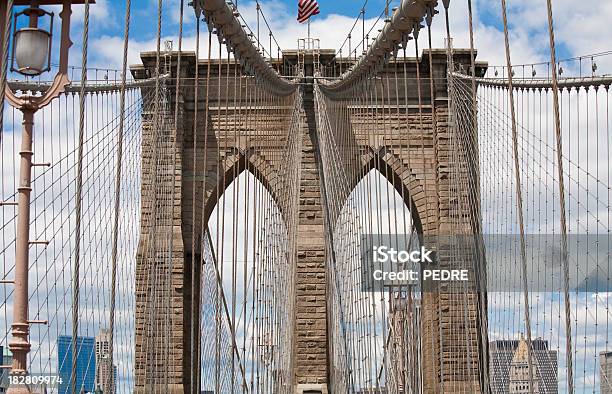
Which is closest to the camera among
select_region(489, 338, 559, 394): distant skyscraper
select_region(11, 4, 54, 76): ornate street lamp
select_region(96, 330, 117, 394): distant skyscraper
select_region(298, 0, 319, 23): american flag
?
select_region(11, 4, 54, 76): ornate street lamp

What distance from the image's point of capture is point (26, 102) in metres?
5.00

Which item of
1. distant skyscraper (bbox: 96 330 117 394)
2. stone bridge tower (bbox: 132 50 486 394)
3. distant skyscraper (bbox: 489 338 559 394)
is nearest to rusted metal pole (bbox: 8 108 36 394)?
distant skyscraper (bbox: 96 330 117 394)

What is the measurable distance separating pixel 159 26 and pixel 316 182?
36.2 feet

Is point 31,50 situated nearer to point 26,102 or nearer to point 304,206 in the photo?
point 26,102

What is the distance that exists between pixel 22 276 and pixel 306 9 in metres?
16.2

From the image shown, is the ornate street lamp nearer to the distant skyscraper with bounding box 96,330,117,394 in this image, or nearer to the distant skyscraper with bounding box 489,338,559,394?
the distant skyscraper with bounding box 96,330,117,394

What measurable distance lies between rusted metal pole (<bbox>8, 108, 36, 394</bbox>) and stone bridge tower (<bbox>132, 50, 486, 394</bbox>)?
41.5 ft

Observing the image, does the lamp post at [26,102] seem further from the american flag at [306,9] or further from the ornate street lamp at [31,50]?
the american flag at [306,9]

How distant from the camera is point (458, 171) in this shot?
57.2ft

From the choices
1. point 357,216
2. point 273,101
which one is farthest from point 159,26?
point 273,101

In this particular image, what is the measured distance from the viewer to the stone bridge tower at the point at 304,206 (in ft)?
59.9

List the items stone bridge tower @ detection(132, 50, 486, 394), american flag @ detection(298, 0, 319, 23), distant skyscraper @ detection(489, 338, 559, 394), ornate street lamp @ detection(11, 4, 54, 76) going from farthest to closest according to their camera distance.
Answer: american flag @ detection(298, 0, 319, 23)
stone bridge tower @ detection(132, 50, 486, 394)
distant skyscraper @ detection(489, 338, 559, 394)
ornate street lamp @ detection(11, 4, 54, 76)

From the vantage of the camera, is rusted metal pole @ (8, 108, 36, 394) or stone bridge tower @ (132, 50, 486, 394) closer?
rusted metal pole @ (8, 108, 36, 394)

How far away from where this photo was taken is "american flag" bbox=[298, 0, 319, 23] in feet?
67.1
